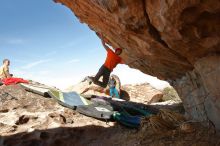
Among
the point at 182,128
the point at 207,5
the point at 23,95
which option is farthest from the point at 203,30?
the point at 23,95

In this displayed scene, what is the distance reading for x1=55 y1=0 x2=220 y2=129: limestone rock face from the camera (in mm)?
6962

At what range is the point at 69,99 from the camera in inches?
587

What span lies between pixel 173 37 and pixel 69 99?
8361mm

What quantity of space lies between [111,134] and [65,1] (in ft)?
17.7

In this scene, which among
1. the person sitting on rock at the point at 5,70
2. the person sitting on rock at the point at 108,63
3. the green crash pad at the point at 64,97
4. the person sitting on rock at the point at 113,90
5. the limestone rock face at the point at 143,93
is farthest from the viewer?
the person sitting on rock at the point at 5,70

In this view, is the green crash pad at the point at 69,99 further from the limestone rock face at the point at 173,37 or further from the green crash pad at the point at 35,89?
the limestone rock face at the point at 173,37

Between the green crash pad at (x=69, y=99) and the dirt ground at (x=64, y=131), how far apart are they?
0.24 metres

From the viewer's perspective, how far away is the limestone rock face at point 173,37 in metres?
6.96

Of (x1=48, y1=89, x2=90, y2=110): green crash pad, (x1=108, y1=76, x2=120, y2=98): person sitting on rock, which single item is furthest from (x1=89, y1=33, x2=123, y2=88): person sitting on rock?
(x1=108, y1=76, x2=120, y2=98): person sitting on rock

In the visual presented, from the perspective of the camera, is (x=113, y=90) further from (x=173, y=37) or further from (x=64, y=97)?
(x=173, y=37)

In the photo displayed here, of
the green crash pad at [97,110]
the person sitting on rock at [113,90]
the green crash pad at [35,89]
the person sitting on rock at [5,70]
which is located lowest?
the green crash pad at [97,110]

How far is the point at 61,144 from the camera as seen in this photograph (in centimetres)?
1129

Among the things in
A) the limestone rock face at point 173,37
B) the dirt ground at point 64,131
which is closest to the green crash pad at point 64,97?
the dirt ground at point 64,131

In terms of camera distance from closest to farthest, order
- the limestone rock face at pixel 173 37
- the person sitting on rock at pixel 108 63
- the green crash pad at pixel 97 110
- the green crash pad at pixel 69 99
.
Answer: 1. the limestone rock face at pixel 173 37
2. the person sitting on rock at pixel 108 63
3. the green crash pad at pixel 97 110
4. the green crash pad at pixel 69 99
